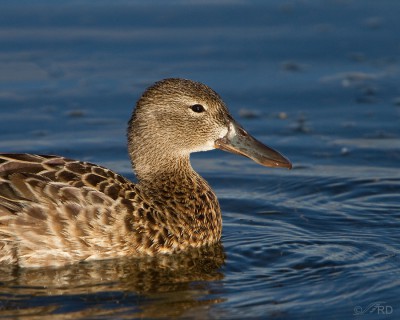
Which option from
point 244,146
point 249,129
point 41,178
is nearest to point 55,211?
point 41,178

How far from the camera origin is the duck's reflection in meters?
8.23

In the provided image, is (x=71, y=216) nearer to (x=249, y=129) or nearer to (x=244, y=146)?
(x=244, y=146)

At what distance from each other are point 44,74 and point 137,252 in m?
5.36

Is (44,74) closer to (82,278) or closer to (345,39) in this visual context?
(345,39)

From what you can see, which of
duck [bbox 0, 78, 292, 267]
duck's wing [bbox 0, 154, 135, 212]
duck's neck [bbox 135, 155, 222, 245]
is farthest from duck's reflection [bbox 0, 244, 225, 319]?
duck's wing [bbox 0, 154, 135, 212]

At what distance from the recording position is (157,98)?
10.0 meters

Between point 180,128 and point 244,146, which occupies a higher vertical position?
point 180,128

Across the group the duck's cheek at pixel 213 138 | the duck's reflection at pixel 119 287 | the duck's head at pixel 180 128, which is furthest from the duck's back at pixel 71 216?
the duck's cheek at pixel 213 138

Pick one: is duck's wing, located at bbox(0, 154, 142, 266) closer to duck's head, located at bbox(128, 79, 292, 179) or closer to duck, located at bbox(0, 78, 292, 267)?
duck, located at bbox(0, 78, 292, 267)

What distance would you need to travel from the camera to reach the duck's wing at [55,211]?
8.87 m

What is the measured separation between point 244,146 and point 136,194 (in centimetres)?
135

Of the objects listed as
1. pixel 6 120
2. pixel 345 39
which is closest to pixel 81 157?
pixel 6 120

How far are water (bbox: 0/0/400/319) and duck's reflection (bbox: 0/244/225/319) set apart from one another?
0.02m

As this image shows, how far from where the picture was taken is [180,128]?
33.3 ft
